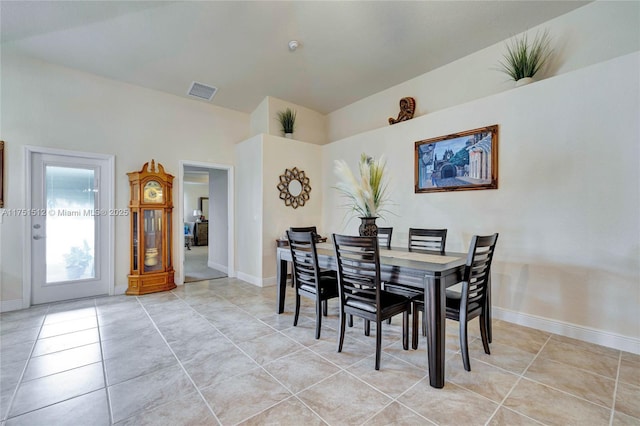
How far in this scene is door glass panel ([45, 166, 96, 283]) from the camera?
12.3 feet

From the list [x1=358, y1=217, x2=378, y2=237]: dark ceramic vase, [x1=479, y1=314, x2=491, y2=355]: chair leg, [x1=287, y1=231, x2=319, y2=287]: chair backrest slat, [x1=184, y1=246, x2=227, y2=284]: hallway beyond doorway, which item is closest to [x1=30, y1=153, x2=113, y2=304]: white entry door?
[x1=184, y1=246, x2=227, y2=284]: hallway beyond doorway

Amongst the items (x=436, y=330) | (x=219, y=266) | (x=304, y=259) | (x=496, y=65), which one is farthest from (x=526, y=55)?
(x=219, y=266)

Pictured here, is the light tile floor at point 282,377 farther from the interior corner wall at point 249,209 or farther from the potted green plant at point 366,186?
the interior corner wall at point 249,209

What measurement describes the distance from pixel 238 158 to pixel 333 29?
2.71 meters

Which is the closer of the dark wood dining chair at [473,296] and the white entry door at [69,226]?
the dark wood dining chair at [473,296]

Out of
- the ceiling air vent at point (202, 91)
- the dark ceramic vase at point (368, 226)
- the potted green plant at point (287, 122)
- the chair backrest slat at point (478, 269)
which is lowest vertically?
the chair backrest slat at point (478, 269)

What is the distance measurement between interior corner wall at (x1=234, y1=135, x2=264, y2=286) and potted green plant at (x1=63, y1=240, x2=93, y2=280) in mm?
2174

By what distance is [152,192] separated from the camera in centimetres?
431

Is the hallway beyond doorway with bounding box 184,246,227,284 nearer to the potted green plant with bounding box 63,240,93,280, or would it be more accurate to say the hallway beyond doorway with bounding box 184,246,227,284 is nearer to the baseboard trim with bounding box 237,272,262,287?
the baseboard trim with bounding box 237,272,262,287

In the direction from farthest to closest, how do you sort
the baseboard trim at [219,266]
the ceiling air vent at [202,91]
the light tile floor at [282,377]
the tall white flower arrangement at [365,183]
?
the baseboard trim at [219,266] → the ceiling air vent at [202,91] → the tall white flower arrangement at [365,183] → the light tile floor at [282,377]

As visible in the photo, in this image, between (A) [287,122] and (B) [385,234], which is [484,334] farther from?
(A) [287,122]

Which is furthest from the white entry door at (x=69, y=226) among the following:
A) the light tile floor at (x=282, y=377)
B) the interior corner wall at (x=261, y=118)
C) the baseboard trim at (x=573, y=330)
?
the baseboard trim at (x=573, y=330)

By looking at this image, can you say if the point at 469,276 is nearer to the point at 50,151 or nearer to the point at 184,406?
the point at 184,406

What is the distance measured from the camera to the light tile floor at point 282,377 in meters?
1.65
